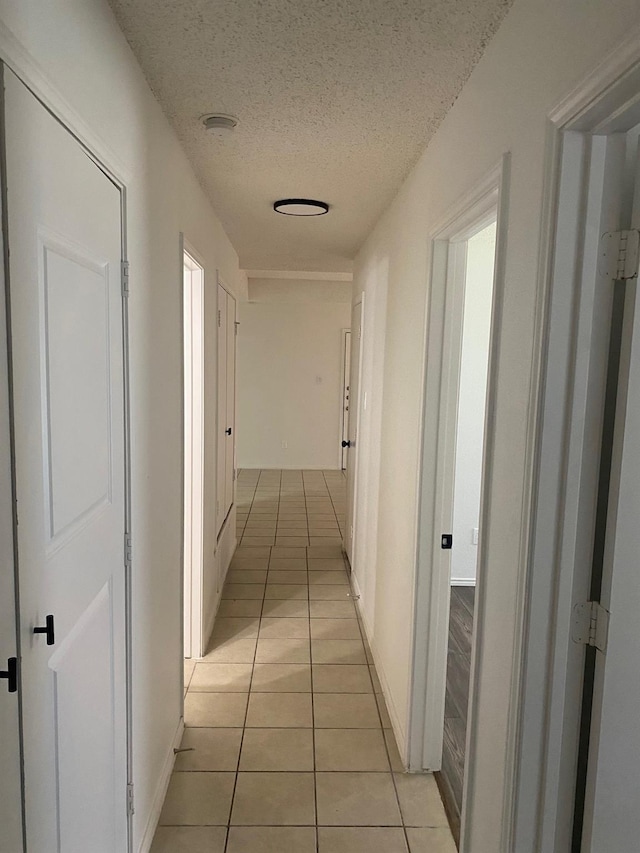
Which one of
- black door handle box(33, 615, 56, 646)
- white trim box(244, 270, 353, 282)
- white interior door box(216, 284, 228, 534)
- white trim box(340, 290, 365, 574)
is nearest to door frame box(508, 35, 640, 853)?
black door handle box(33, 615, 56, 646)

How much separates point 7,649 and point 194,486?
7.26 ft

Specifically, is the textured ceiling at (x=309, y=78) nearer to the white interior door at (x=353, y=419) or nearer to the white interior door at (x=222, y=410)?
the white interior door at (x=222, y=410)

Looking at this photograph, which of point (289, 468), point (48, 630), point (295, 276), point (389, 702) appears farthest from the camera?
point (289, 468)

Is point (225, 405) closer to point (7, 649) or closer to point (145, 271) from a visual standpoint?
point (145, 271)

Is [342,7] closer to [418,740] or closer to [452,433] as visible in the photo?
[452,433]

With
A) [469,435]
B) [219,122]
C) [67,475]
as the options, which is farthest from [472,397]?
[67,475]

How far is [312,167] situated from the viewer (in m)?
2.66

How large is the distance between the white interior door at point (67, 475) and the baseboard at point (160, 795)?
1.12 feet

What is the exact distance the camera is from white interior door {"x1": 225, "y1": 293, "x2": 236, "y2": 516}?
4.40 metres

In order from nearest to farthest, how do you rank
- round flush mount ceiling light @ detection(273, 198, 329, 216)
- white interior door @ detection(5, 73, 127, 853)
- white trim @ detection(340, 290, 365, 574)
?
white interior door @ detection(5, 73, 127, 853)
round flush mount ceiling light @ detection(273, 198, 329, 216)
white trim @ detection(340, 290, 365, 574)

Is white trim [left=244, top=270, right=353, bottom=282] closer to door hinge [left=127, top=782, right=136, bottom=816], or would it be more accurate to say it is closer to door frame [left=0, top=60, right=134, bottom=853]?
door frame [left=0, top=60, right=134, bottom=853]

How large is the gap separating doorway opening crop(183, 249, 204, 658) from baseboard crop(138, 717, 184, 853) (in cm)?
72

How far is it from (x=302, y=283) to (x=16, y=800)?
7547 mm

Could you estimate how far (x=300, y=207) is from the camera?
328cm
